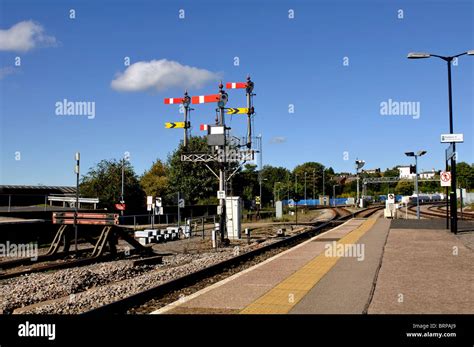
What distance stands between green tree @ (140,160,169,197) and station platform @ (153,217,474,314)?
178 ft

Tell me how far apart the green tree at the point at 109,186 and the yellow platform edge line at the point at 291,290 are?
132 feet

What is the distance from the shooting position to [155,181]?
7700cm

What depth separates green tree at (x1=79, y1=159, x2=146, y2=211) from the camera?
5094cm

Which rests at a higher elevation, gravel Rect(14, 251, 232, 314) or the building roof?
the building roof

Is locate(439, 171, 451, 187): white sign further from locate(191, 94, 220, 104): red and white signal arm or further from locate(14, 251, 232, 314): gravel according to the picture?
locate(14, 251, 232, 314): gravel

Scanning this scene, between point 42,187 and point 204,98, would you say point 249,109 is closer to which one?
point 204,98

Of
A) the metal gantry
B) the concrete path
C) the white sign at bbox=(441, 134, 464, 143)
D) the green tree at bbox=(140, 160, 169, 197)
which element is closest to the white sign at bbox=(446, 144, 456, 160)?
the white sign at bbox=(441, 134, 464, 143)

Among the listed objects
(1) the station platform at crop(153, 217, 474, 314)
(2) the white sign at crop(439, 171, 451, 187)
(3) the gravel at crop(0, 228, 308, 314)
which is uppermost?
(2) the white sign at crop(439, 171, 451, 187)

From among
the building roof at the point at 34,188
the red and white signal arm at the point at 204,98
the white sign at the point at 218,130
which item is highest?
the red and white signal arm at the point at 204,98

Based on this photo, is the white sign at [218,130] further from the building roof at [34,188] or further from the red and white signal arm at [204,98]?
the building roof at [34,188]

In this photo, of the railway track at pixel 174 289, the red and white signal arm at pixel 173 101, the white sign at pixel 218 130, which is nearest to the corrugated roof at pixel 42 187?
the red and white signal arm at pixel 173 101

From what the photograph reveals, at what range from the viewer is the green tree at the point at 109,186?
167 ft
